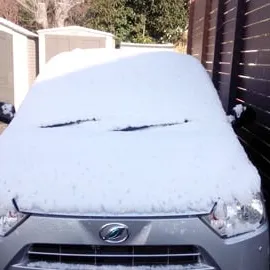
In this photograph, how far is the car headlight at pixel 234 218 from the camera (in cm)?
299

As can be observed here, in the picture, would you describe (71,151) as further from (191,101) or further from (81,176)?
(191,101)

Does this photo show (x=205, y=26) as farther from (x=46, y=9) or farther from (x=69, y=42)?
(x=46, y=9)

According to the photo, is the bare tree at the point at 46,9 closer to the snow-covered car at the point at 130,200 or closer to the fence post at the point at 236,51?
the fence post at the point at 236,51

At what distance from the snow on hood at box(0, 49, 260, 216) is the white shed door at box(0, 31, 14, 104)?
30.8 feet

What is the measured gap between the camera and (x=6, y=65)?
14.2 meters

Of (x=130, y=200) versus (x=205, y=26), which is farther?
(x=205, y=26)

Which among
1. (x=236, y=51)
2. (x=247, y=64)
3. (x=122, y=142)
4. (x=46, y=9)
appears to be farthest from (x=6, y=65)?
(x=46, y=9)

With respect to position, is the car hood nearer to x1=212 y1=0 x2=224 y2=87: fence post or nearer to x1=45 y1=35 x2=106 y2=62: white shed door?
x1=212 y1=0 x2=224 y2=87: fence post

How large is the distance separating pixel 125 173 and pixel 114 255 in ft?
1.54

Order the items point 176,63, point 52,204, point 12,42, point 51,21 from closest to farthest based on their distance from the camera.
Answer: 1. point 52,204
2. point 176,63
3. point 12,42
4. point 51,21

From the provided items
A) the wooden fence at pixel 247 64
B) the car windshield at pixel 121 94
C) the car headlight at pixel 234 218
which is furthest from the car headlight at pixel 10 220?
the wooden fence at pixel 247 64

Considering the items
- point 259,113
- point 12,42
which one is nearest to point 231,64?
point 259,113

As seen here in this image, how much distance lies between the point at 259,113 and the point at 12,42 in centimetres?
945

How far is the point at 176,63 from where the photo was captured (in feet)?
16.3
